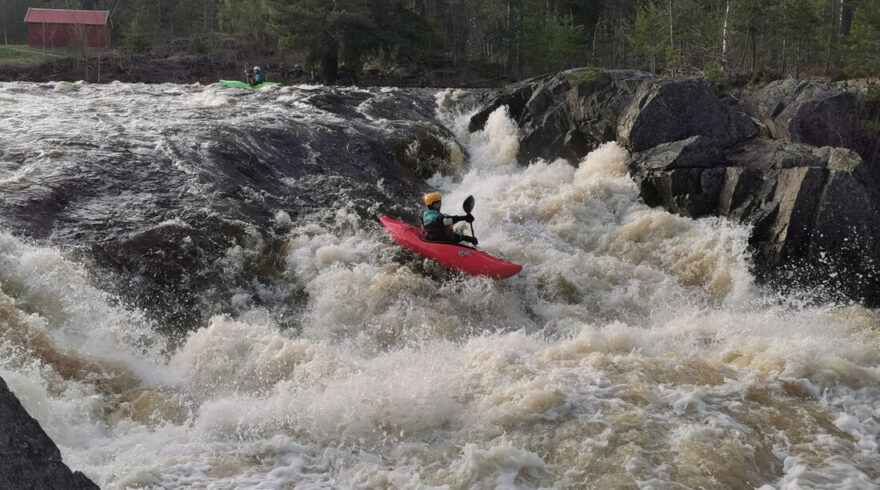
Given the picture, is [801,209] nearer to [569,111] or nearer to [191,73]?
[569,111]

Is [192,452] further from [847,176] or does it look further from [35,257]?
[847,176]

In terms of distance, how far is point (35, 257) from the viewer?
7793mm

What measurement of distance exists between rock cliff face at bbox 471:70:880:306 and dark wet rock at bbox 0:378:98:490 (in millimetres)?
9071

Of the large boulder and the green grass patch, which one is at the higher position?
the large boulder

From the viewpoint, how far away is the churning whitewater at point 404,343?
213 inches

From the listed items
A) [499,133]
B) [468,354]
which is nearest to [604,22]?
[499,133]

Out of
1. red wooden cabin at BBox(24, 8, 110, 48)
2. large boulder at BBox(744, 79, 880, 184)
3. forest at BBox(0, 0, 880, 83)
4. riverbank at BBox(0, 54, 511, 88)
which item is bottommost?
red wooden cabin at BBox(24, 8, 110, 48)

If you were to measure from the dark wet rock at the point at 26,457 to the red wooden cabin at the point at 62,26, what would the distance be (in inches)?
1542

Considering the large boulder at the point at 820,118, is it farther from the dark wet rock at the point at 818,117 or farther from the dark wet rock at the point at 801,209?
the dark wet rock at the point at 801,209

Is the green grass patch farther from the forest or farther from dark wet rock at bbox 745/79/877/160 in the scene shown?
dark wet rock at bbox 745/79/877/160

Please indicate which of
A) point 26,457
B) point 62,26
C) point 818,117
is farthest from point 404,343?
point 62,26

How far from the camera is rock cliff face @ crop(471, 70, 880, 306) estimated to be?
9805mm

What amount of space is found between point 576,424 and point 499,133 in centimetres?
1036

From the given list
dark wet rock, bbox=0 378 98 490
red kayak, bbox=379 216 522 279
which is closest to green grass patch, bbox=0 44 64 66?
red kayak, bbox=379 216 522 279
